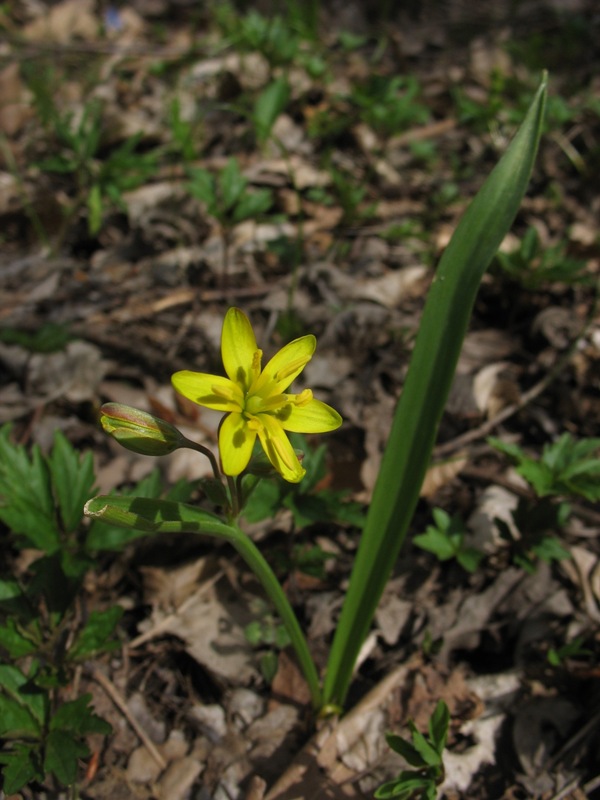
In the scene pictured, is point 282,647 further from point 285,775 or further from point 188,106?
point 188,106

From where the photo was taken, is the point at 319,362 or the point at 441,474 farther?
the point at 319,362

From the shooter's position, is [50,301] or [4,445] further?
[50,301]

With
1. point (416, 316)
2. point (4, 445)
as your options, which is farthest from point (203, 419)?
point (416, 316)

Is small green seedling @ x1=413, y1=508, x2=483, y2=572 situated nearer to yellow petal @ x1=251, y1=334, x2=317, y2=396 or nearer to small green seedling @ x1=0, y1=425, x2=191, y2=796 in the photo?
small green seedling @ x1=0, y1=425, x2=191, y2=796

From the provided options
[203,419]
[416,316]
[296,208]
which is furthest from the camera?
[296,208]

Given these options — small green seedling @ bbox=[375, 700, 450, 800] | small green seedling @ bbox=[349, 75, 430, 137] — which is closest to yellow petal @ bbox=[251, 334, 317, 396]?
small green seedling @ bbox=[375, 700, 450, 800]

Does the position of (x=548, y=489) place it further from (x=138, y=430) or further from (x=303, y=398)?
(x=138, y=430)

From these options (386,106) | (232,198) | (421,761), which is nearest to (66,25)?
(386,106)

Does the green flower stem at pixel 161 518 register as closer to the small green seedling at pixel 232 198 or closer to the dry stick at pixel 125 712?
the dry stick at pixel 125 712

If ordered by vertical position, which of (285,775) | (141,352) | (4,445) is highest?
(4,445)
